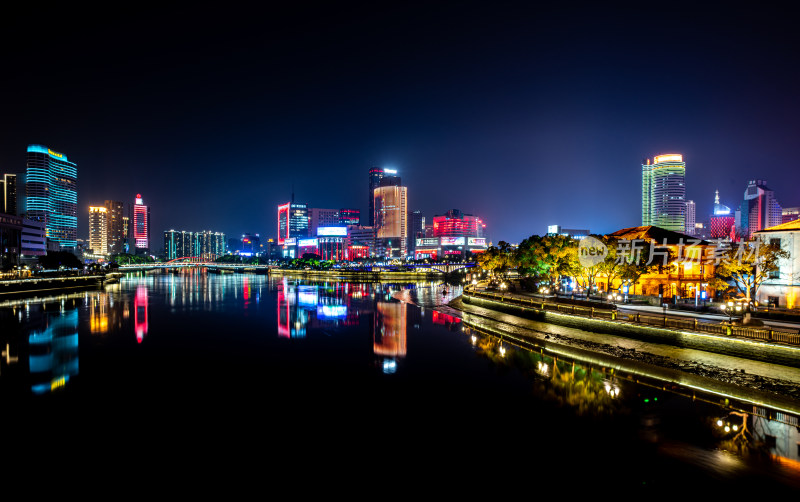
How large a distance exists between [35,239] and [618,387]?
14323 cm

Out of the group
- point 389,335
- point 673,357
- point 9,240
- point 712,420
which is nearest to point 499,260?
point 389,335

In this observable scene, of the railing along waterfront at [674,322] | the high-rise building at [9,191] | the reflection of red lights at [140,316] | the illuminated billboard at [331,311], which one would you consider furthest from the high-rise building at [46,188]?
the railing along waterfront at [674,322]

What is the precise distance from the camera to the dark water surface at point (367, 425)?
12.0m

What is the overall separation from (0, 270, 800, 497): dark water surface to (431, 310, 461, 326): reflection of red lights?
35.5 feet

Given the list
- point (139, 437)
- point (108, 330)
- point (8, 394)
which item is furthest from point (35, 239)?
point (139, 437)

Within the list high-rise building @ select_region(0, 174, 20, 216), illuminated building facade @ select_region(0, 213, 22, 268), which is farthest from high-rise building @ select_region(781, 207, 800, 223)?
high-rise building @ select_region(0, 174, 20, 216)

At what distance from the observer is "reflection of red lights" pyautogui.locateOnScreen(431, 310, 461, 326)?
4031 centimetres

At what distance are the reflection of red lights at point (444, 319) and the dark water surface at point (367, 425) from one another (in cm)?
1082

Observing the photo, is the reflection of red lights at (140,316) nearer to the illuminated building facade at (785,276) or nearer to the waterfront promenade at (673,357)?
the waterfront promenade at (673,357)

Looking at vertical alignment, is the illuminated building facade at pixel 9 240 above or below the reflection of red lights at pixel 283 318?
above

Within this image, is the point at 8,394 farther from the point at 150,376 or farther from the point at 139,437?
the point at 139,437

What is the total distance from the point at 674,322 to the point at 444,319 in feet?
74.2

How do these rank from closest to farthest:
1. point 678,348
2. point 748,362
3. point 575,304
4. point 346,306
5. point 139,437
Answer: point 139,437
point 748,362
point 678,348
point 575,304
point 346,306

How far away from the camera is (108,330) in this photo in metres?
35.8
